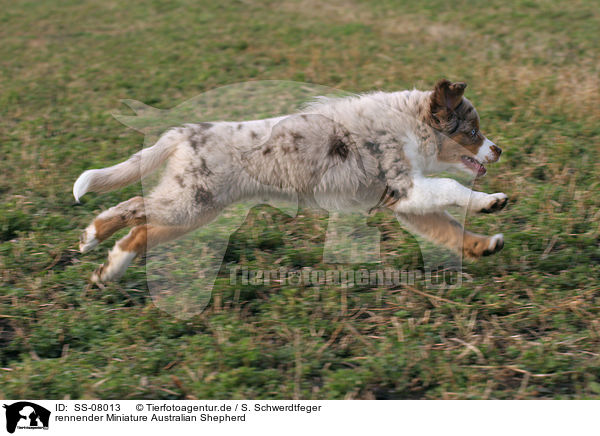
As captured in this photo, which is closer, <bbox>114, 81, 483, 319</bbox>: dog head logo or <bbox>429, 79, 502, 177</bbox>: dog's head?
<bbox>114, 81, 483, 319</bbox>: dog head logo

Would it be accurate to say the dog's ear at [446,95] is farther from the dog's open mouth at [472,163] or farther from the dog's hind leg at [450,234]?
the dog's hind leg at [450,234]

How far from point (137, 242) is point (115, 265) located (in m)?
0.25

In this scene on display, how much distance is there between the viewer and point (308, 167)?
4129mm

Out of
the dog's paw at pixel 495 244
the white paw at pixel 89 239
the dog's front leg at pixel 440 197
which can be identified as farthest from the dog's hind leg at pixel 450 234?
the white paw at pixel 89 239

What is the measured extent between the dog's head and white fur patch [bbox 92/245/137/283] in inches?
81.9

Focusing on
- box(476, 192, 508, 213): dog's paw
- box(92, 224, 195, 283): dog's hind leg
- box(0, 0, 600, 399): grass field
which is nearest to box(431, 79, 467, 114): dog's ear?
box(476, 192, 508, 213): dog's paw

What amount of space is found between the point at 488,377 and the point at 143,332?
6.44 feet

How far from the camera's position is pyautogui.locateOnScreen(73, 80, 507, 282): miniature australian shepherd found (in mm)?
4023

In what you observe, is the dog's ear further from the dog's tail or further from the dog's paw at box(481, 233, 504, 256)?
the dog's tail

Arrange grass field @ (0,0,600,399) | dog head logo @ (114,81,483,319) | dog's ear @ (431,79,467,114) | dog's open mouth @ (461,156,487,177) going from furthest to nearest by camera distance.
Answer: dog's open mouth @ (461,156,487,177) → dog's ear @ (431,79,467,114) → dog head logo @ (114,81,483,319) → grass field @ (0,0,600,399)

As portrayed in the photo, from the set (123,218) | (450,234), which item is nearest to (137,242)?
(123,218)

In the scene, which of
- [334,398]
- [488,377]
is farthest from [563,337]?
[334,398]
